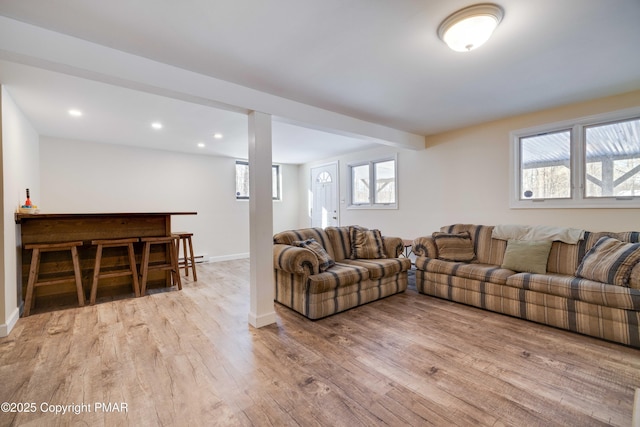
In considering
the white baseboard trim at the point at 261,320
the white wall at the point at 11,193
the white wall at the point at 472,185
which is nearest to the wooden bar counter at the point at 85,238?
the white wall at the point at 11,193

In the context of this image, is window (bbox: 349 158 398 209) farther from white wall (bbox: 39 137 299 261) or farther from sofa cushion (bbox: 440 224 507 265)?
white wall (bbox: 39 137 299 261)

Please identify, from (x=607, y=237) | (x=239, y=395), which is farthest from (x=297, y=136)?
(x=607, y=237)

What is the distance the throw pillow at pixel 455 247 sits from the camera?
3.54 m

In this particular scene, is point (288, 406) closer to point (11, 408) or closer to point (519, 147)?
point (11, 408)

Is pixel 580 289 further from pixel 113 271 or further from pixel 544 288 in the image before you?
pixel 113 271

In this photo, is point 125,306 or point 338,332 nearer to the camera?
point 338,332

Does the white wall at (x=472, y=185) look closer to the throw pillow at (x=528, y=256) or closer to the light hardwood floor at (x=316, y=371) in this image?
the throw pillow at (x=528, y=256)

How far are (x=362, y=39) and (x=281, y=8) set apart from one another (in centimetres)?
62

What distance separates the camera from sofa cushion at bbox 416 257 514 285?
2.97 metres

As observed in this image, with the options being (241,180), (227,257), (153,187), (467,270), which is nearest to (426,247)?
(467,270)

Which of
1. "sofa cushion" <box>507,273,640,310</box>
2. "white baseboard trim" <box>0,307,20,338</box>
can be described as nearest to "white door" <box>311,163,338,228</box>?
"sofa cushion" <box>507,273,640,310</box>

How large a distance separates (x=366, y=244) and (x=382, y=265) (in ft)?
1.58

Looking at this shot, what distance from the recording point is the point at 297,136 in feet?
15.0

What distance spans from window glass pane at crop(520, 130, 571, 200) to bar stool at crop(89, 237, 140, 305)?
5238 millimetres
